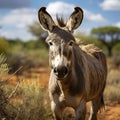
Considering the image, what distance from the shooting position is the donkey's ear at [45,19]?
6.70 meters

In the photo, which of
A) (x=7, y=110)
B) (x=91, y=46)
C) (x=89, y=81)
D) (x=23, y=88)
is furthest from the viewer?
(x=91, y=46)

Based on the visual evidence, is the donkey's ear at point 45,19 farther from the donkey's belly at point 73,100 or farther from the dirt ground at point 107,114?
the dirt ground at point 107,114

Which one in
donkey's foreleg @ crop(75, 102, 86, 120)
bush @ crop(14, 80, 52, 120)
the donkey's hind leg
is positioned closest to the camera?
donkey's foreleg @ crop(75, 102, 86, 120)

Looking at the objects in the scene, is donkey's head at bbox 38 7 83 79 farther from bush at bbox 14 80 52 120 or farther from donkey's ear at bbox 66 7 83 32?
bush at bbox 14 80 52 120

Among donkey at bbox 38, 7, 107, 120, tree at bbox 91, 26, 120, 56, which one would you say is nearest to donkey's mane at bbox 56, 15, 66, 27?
donkey at bbox 38, 7, 107, 120

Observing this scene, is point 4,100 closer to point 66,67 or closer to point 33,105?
point 33,105

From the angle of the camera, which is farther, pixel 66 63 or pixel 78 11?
pixel 78 11

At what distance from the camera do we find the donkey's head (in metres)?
5.92

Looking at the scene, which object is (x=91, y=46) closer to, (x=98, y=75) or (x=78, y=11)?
(x=98, y=75)

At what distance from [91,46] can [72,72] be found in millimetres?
3194

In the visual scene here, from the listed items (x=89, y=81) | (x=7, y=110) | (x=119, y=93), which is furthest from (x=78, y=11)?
(x=119, y=93)

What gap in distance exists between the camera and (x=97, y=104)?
9633 millimetres

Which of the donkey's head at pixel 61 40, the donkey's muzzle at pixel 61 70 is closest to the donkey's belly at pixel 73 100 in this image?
the donkey's head at pixel 61 40

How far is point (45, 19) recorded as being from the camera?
6734 mm
